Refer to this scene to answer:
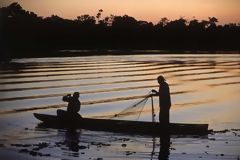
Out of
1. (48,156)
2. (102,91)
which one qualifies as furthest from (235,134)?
(102,91)

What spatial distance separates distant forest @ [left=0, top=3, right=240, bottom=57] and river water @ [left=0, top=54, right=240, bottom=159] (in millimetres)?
12036

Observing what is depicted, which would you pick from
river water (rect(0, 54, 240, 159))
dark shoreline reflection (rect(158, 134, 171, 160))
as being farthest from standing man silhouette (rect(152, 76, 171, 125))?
river water (rect(0, 54, 240, 159))

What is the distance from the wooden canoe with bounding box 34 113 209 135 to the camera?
11812 millimetres

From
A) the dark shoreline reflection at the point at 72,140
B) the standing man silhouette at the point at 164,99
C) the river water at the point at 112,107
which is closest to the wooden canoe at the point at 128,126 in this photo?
the standing man silhouette at the point at 164,99

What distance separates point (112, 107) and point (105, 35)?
4748 cm

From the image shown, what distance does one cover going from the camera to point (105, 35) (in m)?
64.9

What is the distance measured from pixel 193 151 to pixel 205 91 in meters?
14.5

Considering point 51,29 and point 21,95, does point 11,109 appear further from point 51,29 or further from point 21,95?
point 51,29

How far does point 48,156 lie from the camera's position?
909 centimetres

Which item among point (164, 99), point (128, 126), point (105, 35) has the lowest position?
point (128, 126)

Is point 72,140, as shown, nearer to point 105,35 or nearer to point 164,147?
point 164,147

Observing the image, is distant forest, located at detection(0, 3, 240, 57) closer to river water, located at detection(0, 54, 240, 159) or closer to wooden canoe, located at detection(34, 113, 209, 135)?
river water, located at detection(0, 54, 240, 159)

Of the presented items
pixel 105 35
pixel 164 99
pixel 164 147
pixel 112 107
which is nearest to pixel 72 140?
pixel 164 147

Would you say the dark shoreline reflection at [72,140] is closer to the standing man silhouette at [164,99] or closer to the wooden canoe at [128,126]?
the wooden canoe at [128,126]
